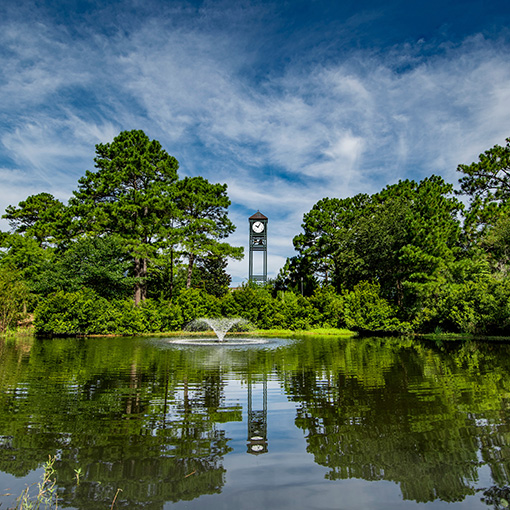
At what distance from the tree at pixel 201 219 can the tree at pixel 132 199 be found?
129 cm

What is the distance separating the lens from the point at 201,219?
30.7m

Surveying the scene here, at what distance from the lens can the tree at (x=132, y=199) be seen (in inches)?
1112

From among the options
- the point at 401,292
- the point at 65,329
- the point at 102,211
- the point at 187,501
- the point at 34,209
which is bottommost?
the point at 187,501

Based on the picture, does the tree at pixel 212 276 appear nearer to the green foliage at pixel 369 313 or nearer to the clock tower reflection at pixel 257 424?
the green foliage at pixel 369 313

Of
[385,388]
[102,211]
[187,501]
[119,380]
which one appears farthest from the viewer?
[102,211]

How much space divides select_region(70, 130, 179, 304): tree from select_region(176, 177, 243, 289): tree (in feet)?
4.23

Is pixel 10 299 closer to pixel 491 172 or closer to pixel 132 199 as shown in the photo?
pixel 132 199

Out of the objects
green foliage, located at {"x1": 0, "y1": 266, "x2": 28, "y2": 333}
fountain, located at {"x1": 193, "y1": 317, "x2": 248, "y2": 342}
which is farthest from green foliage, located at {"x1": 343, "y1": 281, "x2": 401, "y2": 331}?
green foliage, located at {"x1": 0, "y1": 266, "x2": 28, "y2": 333}

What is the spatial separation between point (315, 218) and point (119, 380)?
35.5m

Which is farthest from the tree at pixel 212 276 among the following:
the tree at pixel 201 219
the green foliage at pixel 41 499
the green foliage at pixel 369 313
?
the green foliage at pixel 41 499

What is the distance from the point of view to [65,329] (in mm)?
22938

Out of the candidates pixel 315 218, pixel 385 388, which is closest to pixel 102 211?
pixel 315 218

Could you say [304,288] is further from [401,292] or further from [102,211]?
[102,211]

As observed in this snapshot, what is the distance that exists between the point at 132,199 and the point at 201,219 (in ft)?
18.5
